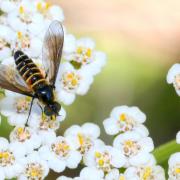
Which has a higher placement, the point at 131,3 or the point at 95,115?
the point at 131,3

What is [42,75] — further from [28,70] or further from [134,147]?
[134,147]

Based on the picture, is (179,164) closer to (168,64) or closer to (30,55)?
(30,55)

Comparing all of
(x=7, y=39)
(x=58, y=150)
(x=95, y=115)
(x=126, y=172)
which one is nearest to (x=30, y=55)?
(x=7, y=39)

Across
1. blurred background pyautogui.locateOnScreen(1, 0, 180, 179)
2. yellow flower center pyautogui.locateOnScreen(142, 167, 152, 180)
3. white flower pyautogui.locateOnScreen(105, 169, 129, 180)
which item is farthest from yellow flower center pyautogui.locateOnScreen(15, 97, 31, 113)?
blurred background pyautogui.locateOnScreen(1, 0, 180, 179)

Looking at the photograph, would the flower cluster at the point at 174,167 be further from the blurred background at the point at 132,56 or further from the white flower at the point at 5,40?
the blurred background at the point at 132,56

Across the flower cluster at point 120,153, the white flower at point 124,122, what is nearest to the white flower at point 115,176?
the flower cluster at point 120,153

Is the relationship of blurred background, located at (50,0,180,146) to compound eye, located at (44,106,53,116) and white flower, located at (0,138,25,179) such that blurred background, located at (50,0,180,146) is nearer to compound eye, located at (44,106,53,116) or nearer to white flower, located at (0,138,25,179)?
compound eye, located at (44,106,53,116)

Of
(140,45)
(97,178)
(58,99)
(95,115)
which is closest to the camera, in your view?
(97,178)
